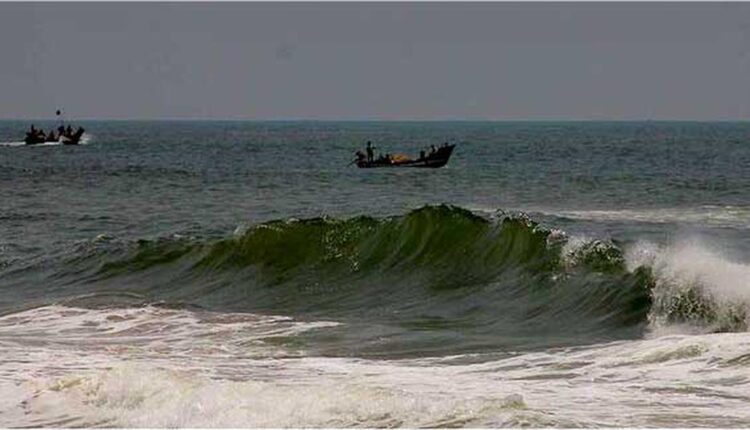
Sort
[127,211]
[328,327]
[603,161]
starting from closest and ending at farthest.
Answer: [328,327]
[127,211]
[603,161]

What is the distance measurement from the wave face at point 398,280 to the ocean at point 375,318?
8cm

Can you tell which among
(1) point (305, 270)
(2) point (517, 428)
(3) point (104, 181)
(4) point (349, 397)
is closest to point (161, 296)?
(1) point (305, 270)

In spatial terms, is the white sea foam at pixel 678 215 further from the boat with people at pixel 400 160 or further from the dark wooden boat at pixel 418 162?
the dark wooden boat at pixel 418 162

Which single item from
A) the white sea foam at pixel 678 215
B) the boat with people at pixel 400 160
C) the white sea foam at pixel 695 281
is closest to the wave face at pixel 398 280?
the white sea foam at pixel 695 281

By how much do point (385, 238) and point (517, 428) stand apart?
59.3 feet

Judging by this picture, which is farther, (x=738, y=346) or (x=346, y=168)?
(x=346, y=168)

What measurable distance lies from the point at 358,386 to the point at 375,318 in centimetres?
773

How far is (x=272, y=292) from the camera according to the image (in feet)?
79.9

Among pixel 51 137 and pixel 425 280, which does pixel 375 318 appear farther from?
pixel 51 137

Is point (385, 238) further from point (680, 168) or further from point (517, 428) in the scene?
point (680, 168)

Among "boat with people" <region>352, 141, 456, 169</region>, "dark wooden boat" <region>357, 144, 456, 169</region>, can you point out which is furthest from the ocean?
"dark wooden boat" <region>357, 144, 456, 169</region>

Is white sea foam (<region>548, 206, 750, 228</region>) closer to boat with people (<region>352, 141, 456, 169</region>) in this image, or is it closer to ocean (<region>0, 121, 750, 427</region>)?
ocean (<region>0, 121, 750, 427</region>)

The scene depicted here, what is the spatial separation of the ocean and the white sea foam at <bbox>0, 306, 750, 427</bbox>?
38 millimetres

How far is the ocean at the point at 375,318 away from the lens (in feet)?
40.0
